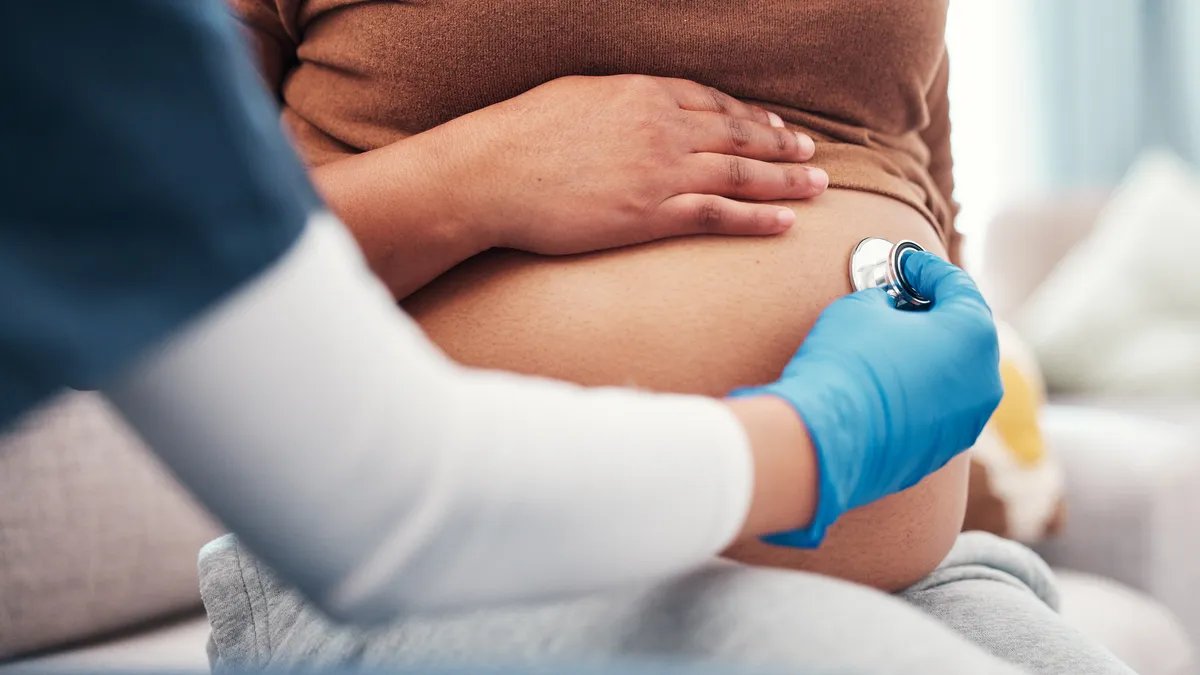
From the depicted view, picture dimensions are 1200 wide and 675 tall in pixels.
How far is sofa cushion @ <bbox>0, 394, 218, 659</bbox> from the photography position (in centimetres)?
99

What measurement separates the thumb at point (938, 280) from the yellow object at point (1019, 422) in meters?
0.84

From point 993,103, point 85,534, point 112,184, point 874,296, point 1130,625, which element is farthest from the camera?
point 993,103

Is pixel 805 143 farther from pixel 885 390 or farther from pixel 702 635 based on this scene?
pixel 702 635

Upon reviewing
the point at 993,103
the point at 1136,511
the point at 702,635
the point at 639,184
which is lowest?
the point at 993,103

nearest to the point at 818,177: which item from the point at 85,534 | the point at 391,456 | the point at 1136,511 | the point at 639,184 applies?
the point at 639,184

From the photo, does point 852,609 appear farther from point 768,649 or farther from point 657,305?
point 657,305

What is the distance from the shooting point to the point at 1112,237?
234 cm

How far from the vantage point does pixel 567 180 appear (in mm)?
664

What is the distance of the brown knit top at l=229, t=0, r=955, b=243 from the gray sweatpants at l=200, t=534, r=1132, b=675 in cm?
36

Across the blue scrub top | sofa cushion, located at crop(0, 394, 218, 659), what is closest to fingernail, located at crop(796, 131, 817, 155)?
the blue scrub top

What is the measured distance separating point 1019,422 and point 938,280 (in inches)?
35.2

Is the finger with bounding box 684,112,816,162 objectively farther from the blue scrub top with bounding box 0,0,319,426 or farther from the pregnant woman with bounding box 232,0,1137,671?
the blue scrub top with bounding box 0,0,319,426

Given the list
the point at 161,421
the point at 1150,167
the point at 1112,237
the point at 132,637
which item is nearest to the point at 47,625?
the point at 132,637

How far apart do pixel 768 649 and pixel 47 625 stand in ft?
2.91
